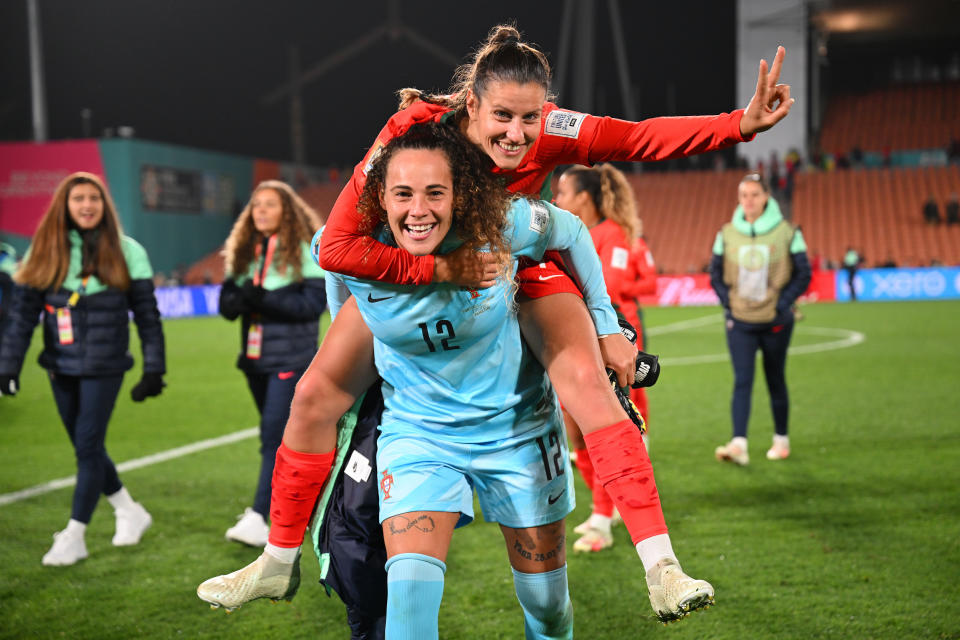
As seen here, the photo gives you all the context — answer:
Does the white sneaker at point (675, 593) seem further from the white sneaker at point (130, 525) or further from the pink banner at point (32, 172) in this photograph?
the pink banner at point (32, 172)

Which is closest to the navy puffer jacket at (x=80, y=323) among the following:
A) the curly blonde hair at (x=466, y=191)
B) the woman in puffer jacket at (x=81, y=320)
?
the woman in puffer jacket at (x=81, y=320)

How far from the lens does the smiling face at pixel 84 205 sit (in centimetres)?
508

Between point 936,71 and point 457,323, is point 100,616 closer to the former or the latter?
point 457,323

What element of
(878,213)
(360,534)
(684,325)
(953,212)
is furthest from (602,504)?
(878,213)

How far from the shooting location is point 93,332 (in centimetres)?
505

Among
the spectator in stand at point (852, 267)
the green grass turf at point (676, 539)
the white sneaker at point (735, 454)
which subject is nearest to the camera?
the green grass turf at point (676, 539)

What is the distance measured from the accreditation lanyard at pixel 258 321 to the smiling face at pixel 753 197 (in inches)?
142

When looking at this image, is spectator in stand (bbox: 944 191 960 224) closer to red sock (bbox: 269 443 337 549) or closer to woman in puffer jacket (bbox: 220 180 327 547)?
woman in puffer jacket (bbox: 220 180 327 547)

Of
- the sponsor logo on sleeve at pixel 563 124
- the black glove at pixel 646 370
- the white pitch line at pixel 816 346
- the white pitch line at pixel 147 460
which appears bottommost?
the white pitch line at pixel 816 346

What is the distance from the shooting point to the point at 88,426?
5016 mm

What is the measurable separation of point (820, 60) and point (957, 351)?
1196 inches

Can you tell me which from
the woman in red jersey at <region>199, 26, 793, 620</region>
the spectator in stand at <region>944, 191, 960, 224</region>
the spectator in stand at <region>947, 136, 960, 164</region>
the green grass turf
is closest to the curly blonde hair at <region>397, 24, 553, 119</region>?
the woman in red jersey at <region>199, 26, 793, 620</region>

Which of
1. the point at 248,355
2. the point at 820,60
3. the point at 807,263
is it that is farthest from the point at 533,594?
the point at 820,60

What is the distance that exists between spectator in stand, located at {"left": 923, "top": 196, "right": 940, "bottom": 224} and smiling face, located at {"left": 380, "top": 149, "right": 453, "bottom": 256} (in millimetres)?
31405
